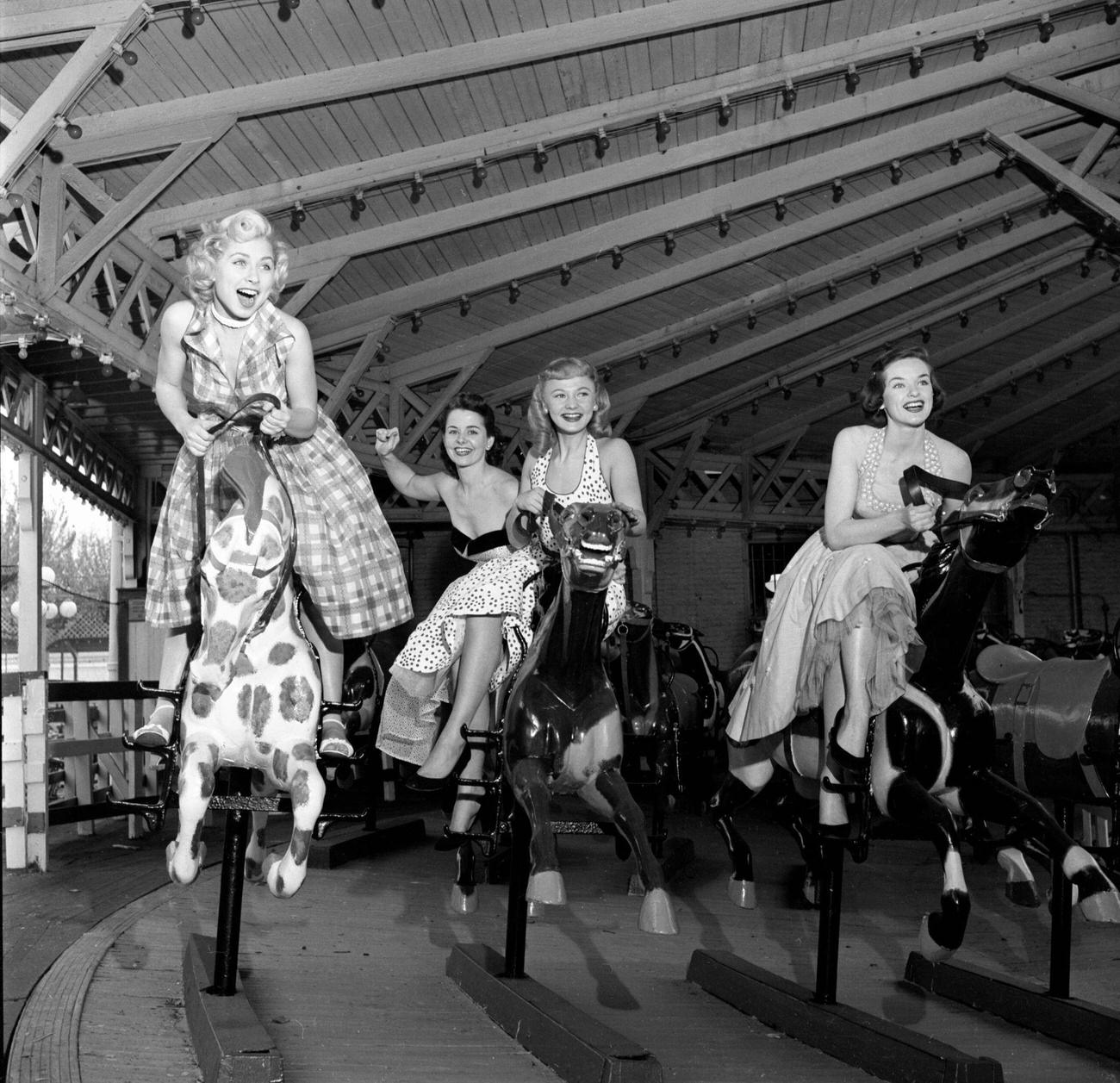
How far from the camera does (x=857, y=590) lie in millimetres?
3668

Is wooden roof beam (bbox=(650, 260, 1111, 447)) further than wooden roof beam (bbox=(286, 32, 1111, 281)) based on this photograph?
Yes

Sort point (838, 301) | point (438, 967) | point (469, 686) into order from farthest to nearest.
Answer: point (838, 301) < point (469, 686) < point (438, 967)

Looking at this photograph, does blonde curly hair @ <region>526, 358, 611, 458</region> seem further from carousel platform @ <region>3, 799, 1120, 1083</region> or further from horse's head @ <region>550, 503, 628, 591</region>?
carousel platform @ <region>3, 799, 1120, 1083</region>

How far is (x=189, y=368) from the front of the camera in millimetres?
3186

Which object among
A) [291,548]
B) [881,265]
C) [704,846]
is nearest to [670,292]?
[881,265]

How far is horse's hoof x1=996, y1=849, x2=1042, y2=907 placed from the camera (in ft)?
11.9

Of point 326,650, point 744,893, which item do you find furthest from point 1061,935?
point 326,650

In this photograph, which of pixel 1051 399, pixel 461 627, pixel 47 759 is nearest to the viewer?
A: pixel 461 627

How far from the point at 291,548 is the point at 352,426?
764 cm

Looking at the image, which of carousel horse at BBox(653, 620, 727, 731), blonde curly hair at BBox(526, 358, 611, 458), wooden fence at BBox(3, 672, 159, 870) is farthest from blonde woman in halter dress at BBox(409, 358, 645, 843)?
carousel horse at BBox(653, 620, 727, 731)

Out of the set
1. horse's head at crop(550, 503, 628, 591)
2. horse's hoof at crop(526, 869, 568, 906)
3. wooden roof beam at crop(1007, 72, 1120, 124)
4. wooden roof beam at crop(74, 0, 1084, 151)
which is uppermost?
wooden roof beam at crop(1007, 72, 1120, 124)

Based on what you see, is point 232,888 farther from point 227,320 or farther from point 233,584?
point 227,320

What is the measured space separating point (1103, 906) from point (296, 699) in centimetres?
213

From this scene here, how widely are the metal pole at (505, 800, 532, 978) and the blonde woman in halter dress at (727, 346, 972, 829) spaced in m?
0.84
